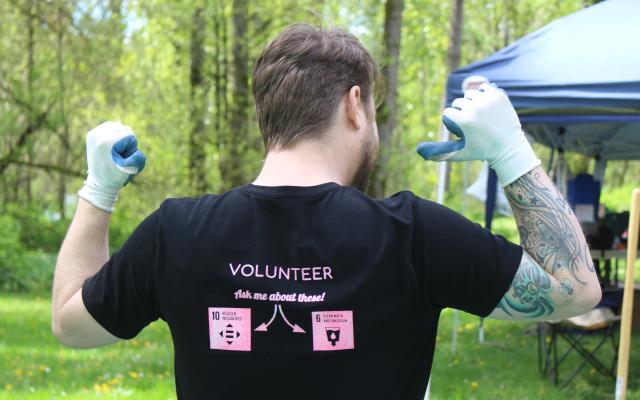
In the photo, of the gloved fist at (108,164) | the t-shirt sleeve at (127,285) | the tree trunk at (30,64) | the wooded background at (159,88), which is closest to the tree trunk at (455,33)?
the wooded background at (159,88)

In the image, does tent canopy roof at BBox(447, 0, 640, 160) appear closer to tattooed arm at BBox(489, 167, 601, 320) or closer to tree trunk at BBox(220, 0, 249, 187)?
tattooed arm at BBox(489, 167, 601, 320)

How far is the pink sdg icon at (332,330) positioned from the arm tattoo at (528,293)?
28 centimetres

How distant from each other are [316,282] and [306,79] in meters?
0.39

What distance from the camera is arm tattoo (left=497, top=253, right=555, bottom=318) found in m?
1.42

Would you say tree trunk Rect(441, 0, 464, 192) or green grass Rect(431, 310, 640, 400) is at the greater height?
tree trunk Rect(441, 0, 464, 192)

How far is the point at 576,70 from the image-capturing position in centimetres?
537

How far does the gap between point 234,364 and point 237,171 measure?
12320 millimetres

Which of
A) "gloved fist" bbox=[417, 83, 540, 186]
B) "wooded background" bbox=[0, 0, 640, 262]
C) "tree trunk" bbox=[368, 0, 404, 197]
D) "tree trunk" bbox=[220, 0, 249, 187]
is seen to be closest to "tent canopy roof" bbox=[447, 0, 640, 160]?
"tree trunk" bbox=[368, 0, 404, 197]

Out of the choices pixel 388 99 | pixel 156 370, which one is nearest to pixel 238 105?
pixel 388 99

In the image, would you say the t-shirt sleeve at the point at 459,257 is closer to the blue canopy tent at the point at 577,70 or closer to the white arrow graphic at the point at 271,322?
the white arrow graphic at the point at 271,322

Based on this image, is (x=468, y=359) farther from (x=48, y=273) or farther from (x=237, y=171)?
(x=48, y=273)

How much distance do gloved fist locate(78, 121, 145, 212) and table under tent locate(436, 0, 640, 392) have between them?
4100mm

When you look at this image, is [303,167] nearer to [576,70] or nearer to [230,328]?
[230,328]

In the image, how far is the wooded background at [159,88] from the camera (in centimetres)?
1220
